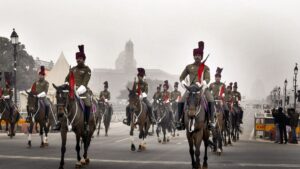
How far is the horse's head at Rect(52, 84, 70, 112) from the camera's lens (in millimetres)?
16328

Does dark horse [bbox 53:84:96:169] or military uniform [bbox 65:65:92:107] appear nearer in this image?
dark horse [bbox 53:84:96:169]

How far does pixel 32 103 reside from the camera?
25.6 m

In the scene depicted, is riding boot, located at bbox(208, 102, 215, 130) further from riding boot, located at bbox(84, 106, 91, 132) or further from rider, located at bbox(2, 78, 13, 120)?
rider, located at bbox(2, 78, 13, 120)

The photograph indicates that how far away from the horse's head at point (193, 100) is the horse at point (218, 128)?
7.07 meters

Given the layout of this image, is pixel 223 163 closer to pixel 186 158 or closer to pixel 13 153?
pixel 186 158

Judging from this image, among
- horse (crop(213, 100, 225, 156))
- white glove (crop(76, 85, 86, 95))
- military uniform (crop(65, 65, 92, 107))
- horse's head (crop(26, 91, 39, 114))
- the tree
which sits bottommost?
horse (crop(213, 100, 225, 156))

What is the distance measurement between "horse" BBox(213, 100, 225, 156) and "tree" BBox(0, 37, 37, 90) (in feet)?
238

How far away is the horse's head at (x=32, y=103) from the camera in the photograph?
25.5 metres

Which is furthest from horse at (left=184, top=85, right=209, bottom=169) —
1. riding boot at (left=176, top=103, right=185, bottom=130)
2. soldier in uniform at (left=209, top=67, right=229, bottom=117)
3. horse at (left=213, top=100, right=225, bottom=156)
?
soldier in uniform at (left=209, top=67, right=229, bottom=117)

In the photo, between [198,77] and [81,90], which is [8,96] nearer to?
[81,90]

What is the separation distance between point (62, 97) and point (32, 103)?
9.60 m

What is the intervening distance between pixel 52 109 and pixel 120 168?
11288 mm

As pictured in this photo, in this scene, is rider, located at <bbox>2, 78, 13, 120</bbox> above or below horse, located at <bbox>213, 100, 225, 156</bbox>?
above

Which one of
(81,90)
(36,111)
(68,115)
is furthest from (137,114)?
(68,115)
